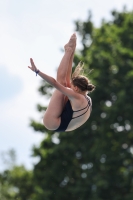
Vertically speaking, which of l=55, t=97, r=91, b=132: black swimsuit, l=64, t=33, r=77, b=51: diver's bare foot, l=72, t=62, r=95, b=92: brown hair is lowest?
l=55, t=97, r=91, b=132: black swimsuit

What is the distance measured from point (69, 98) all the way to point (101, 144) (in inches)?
976

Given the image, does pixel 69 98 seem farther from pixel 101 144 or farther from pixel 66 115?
pixel 101 144

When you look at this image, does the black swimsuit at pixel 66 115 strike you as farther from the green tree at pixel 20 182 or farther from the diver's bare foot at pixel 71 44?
the green tree at pixel 20 182

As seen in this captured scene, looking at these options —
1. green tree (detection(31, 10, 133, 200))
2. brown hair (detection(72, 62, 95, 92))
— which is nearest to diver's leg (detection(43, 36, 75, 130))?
brown hair (detection(72, 62, 95, 92))

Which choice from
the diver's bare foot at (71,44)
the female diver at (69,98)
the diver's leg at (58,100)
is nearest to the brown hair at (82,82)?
the female diver at (69,98)

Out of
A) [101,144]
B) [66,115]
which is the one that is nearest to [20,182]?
[101,144]

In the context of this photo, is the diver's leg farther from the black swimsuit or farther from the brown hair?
the brown hair

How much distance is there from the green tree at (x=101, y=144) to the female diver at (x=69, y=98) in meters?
22.7

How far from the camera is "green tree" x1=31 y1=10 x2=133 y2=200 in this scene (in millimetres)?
34062

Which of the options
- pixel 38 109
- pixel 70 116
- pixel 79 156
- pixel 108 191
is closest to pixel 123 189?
pixel 108 191

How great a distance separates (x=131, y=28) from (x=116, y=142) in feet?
23.8

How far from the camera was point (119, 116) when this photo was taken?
3466cm

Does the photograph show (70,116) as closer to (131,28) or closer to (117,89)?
(117,89)

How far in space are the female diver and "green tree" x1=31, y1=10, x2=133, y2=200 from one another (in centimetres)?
2266
